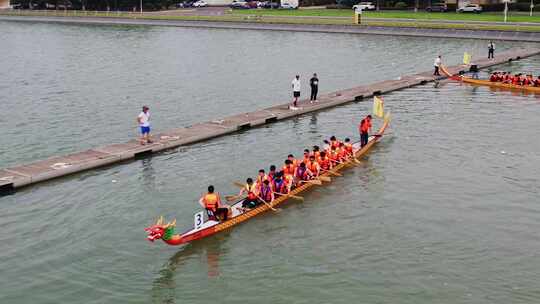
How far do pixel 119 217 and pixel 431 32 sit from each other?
66105mm

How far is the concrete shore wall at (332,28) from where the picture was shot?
2968 inches

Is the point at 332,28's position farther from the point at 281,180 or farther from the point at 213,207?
the point at 213,207

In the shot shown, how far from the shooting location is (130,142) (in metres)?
29.7

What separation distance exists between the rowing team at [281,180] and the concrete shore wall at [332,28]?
55146mm

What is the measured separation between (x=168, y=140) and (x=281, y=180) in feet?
28.4

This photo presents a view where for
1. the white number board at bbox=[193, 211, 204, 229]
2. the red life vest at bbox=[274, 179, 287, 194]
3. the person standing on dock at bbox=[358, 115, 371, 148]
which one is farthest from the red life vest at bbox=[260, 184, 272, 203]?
the person standing on dock at bbox=[358, 115, 371, 148]

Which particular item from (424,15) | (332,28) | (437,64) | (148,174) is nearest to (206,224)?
(148,174)

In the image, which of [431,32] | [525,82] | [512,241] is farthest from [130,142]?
[431,32]

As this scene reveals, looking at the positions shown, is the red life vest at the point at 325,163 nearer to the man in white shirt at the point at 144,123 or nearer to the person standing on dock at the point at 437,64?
the man in white shirt at the point at 144,123

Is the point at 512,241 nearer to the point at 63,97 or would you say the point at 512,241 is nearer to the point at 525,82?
the point at 525,82

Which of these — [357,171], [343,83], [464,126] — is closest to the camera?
[357,171]

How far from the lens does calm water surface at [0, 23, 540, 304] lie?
1752cm

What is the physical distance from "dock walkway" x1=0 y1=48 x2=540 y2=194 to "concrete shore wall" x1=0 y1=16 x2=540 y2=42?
3363cm

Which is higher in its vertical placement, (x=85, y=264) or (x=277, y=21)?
(x=277, y=21)
